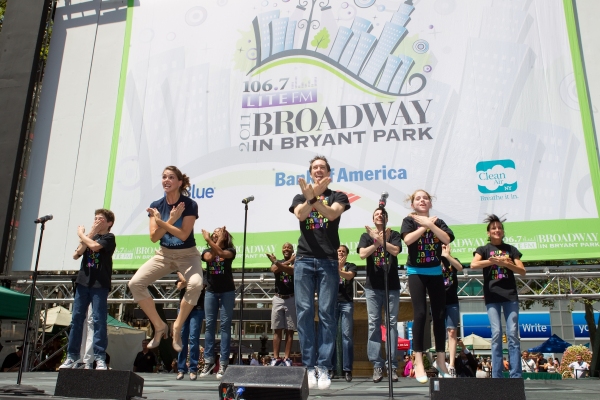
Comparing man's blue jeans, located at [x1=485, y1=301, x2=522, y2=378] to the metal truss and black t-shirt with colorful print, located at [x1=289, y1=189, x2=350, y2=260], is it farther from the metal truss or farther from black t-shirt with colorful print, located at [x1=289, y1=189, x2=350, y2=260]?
the metal truss

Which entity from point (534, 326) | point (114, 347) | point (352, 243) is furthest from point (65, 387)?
point (534, 326)

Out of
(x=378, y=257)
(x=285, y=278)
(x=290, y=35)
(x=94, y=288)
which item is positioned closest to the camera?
(x=94, y=288)

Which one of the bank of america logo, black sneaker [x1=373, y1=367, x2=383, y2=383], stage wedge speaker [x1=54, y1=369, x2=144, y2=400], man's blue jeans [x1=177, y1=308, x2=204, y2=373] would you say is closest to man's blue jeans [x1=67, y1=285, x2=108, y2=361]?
man's blue jeans [x1=177, y1=308, x2=204, y2=373]

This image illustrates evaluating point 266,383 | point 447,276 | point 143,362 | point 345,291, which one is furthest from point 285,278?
point 266,383

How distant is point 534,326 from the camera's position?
91.0 ft

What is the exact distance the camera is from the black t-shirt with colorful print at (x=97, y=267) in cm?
495

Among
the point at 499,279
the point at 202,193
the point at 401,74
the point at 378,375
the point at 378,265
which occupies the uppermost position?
the point at 401,74

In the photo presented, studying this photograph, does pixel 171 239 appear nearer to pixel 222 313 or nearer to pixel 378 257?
pixel 222 313

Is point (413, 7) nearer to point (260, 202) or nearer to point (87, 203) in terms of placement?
point (260, 202)

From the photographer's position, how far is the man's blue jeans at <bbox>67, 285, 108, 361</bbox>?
490 cm

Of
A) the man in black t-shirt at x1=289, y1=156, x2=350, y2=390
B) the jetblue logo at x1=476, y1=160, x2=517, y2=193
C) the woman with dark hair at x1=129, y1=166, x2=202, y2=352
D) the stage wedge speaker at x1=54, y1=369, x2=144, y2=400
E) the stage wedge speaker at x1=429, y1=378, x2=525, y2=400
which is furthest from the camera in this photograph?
the jetblue logo at x1=476, y1=160, x2=517, y2=193

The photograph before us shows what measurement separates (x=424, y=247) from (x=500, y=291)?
105cm

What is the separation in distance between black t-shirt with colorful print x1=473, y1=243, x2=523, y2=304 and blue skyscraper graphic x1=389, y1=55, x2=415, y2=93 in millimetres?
3943

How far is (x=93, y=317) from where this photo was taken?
495 centimetres
